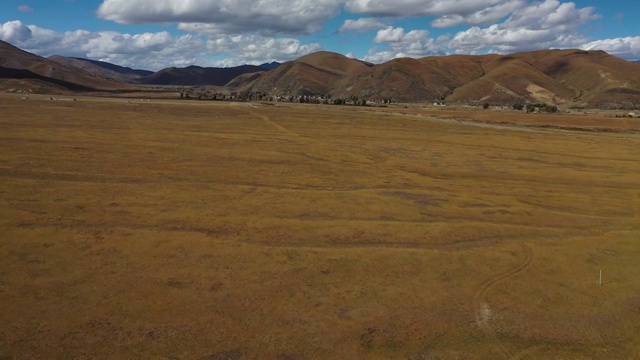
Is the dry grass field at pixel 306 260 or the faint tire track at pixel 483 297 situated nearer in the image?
the dry grass field at pixel 306 260

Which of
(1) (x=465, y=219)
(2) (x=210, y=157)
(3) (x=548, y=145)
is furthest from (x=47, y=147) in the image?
(3) (x=548, y=145)

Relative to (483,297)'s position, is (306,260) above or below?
above

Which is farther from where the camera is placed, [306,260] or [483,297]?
[306,260]

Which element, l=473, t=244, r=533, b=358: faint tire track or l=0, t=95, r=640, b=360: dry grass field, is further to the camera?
l=473, t=244, r=533, b=358: faint tire track

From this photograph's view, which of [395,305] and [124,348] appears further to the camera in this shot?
[395,305]

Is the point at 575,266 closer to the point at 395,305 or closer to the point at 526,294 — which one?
the point at 526,294
